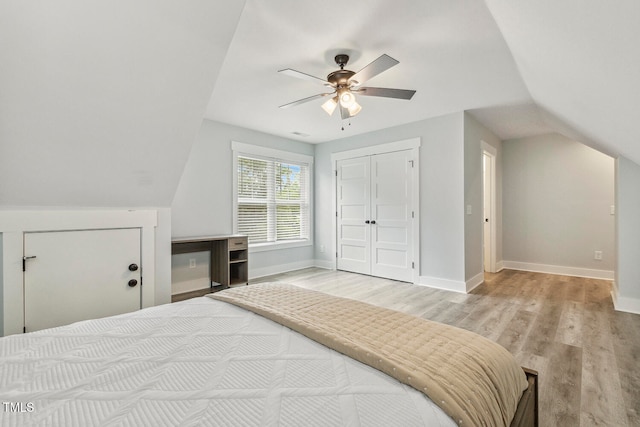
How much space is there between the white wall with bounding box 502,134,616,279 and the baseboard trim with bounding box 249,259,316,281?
3707mm

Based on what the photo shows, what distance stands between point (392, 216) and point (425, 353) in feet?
12.3

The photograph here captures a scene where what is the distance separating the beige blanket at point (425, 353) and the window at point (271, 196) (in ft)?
11.0

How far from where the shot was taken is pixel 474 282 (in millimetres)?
4121

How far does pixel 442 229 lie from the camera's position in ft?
13.4

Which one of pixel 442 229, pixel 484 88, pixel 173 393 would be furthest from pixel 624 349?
pixel 173 393

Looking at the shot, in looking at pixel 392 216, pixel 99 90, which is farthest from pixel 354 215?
pixel 99 90

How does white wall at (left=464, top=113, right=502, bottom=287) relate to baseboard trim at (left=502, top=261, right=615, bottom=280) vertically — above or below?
above

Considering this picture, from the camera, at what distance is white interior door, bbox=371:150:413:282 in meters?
4.45

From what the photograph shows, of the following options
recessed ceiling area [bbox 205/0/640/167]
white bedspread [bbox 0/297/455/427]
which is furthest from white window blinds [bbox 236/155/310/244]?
white bedspread [bbox 0/297/455/427]

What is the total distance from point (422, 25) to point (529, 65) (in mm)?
983

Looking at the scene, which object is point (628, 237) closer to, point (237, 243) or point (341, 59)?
point (341, 59)

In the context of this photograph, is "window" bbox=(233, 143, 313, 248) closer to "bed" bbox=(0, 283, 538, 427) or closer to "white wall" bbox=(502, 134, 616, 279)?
"bed" bbox=(0, 283, 538, 427)

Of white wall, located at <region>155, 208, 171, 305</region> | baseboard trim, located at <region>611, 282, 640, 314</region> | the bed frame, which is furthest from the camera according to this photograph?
baseboard trim, located at <region>611, 282, 640, 314</region>

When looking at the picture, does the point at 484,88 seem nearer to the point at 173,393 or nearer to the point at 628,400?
the point at 628,400
